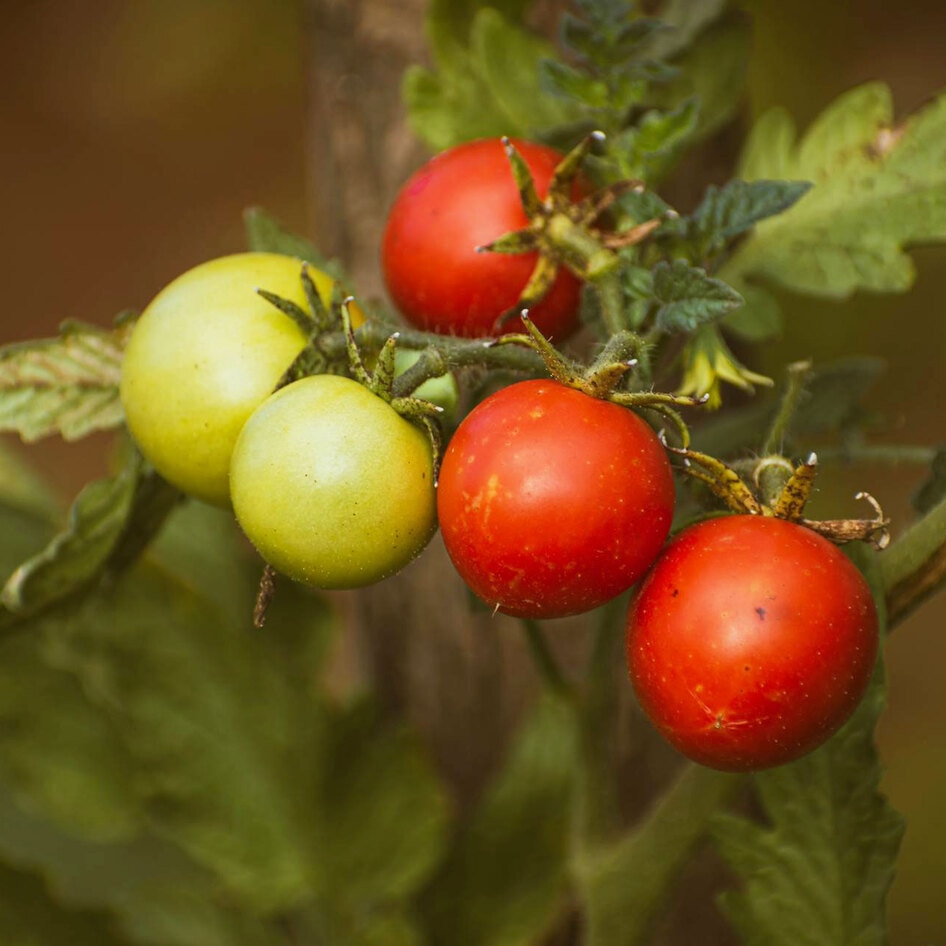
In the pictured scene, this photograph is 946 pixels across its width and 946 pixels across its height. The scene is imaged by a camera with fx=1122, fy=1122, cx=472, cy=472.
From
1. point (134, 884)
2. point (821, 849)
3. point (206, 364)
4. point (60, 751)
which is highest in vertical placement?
point (206, 364)

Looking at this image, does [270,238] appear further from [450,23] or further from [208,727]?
[208,727]

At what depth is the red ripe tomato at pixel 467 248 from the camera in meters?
0.68

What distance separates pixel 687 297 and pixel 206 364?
27 centimetres

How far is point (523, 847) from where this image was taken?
1105 millimetres

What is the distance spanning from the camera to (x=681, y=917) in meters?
1.10

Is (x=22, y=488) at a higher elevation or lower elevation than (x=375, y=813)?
higher

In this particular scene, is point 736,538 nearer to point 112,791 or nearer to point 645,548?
point 645,548

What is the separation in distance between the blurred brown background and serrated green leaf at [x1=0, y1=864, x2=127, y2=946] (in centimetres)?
120

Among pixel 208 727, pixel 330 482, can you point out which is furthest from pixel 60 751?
pixel 330 482

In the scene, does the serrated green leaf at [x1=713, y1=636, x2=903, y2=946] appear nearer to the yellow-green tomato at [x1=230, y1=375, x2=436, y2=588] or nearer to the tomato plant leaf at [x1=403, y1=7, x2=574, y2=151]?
the yellow-green tomato at [x1=230, y1=375, x2=436, y2=588]

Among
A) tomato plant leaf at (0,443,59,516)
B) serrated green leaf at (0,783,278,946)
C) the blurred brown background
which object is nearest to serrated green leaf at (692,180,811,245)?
tomato plant leaf at (0,443,59,516)

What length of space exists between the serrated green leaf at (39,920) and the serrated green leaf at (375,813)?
0.22 meters

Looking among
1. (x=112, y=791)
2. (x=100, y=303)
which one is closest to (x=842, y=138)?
(x=112, y=791)

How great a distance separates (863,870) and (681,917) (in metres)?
0.46
